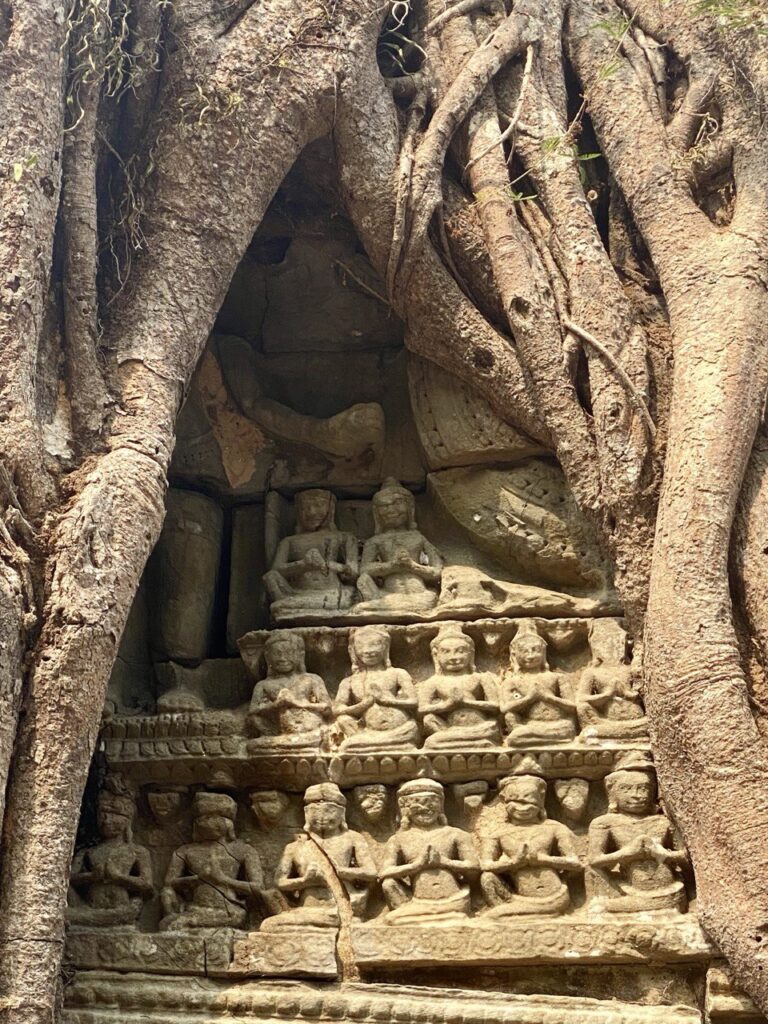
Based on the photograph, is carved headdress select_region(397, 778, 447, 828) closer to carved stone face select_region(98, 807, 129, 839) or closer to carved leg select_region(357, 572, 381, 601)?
Answer: carved leg select_region(357, 572, 381, 601)

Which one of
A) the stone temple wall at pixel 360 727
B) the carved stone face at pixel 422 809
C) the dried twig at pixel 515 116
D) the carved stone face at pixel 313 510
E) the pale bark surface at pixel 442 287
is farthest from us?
the carved stone face at pixel 313 510

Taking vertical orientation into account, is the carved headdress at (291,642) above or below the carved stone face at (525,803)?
above

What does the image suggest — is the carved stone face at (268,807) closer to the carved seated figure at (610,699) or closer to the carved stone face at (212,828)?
the carved stone face at (212,828)

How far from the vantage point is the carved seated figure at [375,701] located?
17.4 ft

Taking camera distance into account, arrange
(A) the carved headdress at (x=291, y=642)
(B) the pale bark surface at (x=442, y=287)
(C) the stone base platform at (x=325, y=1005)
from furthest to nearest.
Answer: (A) the carved headdress at (x=291, y=642) → (C) the stone base platform at (x=325, y=1005) → (B) the pale bark surface at (x=442, y=287)

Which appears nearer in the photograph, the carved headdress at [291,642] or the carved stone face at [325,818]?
the carved stone face at [325,818]

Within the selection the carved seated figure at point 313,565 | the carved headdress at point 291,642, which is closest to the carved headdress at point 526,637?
the carved seated figure at point 313,565

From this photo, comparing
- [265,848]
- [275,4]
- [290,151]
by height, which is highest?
[275,4]

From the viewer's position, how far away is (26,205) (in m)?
4.87

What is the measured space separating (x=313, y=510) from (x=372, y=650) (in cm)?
85

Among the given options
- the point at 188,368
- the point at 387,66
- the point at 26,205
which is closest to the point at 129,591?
the point at 188,368

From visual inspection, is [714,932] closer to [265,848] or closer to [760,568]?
[760,568]

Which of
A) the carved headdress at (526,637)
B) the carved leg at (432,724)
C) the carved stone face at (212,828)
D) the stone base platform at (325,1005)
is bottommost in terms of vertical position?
the stone base platform at (325,1005)

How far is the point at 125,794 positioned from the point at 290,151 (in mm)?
2620
